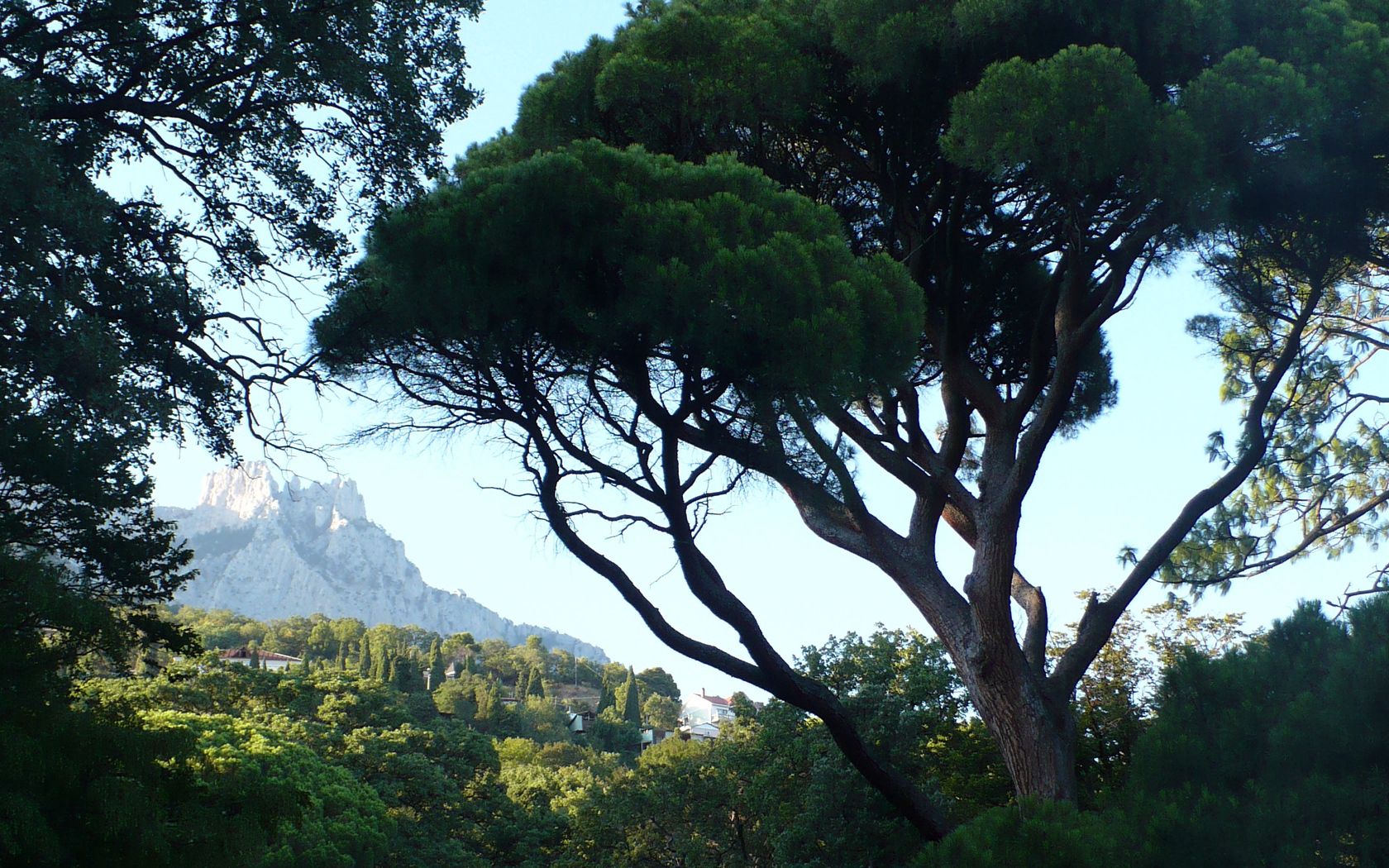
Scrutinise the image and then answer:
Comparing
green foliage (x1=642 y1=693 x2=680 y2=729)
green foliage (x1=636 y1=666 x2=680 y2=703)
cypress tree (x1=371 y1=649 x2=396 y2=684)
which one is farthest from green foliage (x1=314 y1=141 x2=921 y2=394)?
green foliage (x1=636 y1=666 x2=680 y2=703)

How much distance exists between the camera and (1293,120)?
268 inches

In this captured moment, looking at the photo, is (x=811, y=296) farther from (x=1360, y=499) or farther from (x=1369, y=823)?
(x=1360, y=499)

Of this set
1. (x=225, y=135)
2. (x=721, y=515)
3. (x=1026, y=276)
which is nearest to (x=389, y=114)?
(x=225, y=135)

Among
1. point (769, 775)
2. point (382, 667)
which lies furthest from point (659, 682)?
point (769, 775)

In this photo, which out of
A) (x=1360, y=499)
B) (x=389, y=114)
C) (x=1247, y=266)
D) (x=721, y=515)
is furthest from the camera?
(x=1360, y=499)

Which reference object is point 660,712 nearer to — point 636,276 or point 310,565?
point 636,276

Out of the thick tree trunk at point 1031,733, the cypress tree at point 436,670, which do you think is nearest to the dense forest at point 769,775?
the thick tree trunk at point 1031,733

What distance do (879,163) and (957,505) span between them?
269 centimetres

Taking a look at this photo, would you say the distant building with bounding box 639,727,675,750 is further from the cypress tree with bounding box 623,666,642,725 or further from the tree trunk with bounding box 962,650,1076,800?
the tree trunk with bounding box 962,650,1076,800

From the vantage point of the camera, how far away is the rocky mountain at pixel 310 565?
16112cm

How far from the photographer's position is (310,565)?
6698 inches

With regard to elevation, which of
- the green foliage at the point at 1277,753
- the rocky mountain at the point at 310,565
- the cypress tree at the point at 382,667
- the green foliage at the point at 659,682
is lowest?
the green foliage at the point at 1277,753

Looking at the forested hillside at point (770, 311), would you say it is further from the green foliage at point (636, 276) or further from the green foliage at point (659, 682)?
the green foliage at point (659, 682)

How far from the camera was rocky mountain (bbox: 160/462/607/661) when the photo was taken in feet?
529
